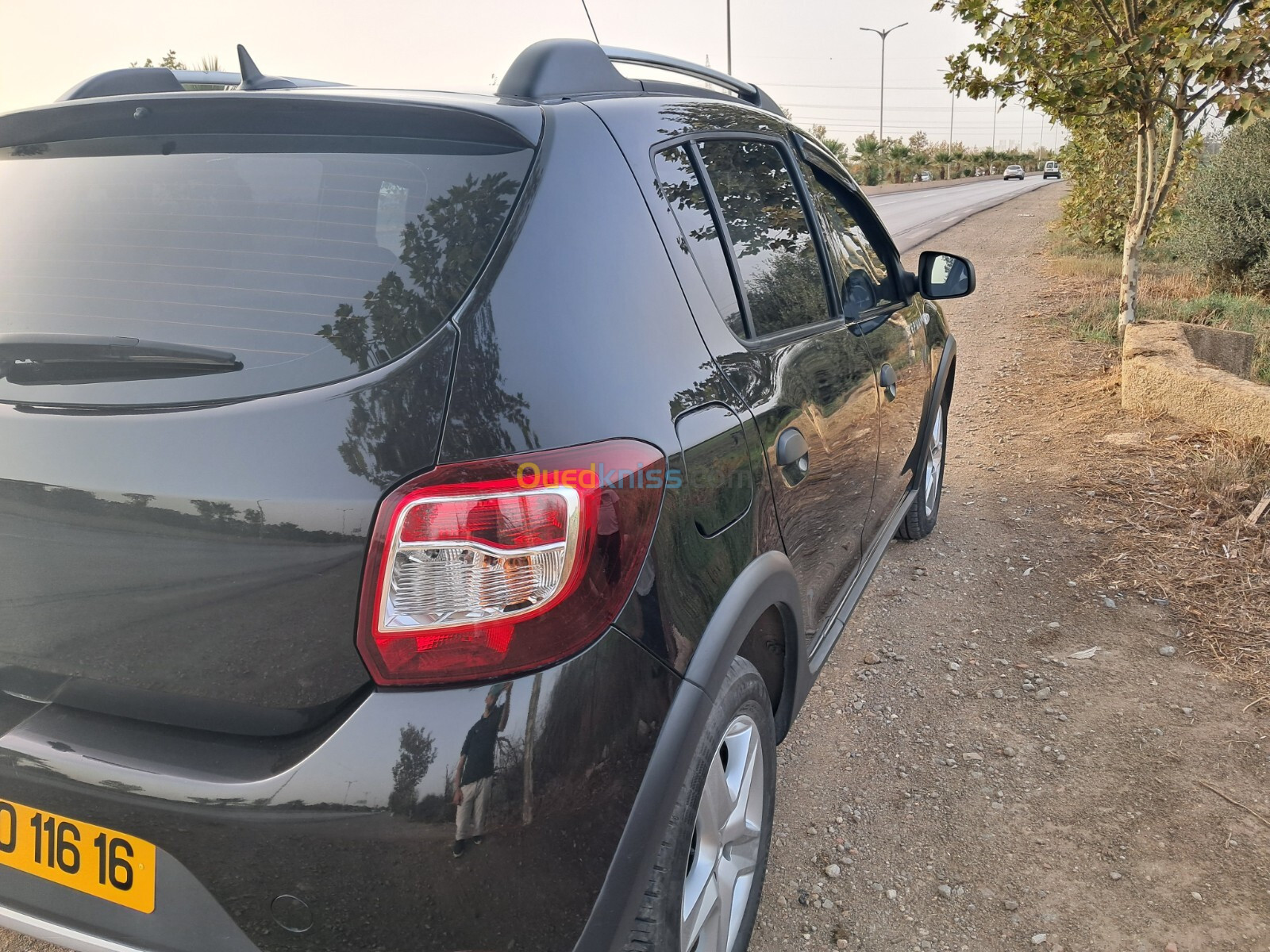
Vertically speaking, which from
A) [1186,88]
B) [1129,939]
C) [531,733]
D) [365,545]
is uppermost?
[1186,88]

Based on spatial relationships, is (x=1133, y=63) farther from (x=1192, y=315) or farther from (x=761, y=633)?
(x=761, y=633)

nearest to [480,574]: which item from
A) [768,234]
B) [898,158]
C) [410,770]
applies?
[410,770]

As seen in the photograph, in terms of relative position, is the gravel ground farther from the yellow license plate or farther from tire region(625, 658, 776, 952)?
the yellow license plate

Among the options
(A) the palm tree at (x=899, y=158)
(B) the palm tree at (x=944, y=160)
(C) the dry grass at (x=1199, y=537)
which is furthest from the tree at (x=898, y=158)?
(C) the dry grass at (x=1199, y=537)

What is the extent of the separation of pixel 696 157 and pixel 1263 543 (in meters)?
3.64

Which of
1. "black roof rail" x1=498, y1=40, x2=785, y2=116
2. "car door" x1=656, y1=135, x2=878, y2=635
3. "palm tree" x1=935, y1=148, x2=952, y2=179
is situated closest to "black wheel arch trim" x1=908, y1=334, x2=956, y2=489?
"car door" x1=656, y1=135, x2=878, y2=635

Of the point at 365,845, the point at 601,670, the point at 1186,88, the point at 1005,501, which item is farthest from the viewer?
the point at 1186,88

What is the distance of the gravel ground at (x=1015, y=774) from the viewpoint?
89.8 inches

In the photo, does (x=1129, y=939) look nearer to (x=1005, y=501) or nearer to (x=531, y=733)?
(x=531, y=733)

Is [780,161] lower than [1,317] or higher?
higher

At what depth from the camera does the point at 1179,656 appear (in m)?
3.48

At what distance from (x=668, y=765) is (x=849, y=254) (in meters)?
2.07

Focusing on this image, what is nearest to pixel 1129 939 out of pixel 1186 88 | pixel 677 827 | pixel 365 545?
pixel 677 827

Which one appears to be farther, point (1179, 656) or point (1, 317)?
point (1179, 656)
